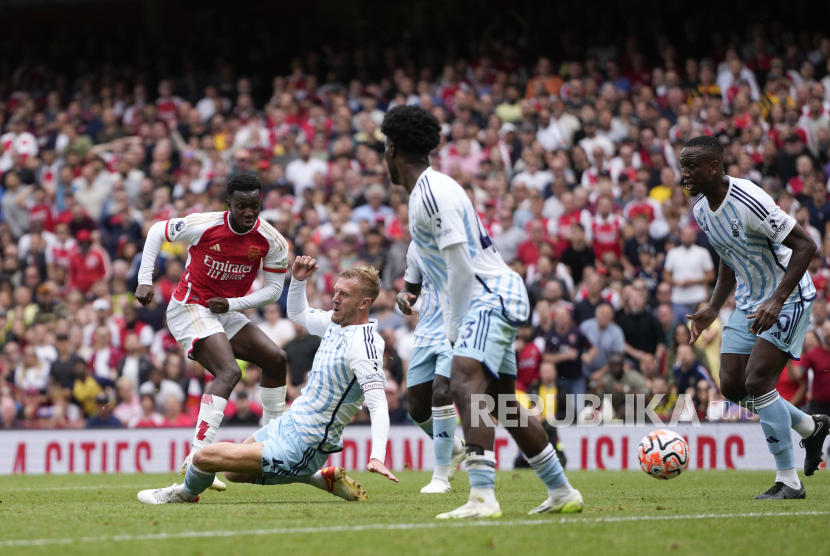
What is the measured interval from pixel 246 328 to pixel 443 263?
391cm

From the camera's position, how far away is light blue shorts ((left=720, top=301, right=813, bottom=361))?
7.88 meters

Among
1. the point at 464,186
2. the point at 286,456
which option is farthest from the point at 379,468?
the point at 464,186

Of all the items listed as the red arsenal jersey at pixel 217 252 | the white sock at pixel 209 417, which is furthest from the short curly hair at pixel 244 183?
the white sock at pixel 209 417

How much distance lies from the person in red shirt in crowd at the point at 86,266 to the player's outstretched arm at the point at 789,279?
530 inches

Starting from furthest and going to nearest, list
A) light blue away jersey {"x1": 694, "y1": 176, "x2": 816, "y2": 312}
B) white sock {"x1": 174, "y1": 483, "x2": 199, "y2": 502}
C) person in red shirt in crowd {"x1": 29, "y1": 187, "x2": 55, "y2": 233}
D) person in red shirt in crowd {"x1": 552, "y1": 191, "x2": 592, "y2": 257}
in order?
person in red shirt in crowd {"x1": 29, "y1": 187, "x2": 55, "y2": 233}, person in red shirt in crowd {"x1": 552, "y1": 191, "x2": 592, "y2": 257}, light blue away jersey {"x1": 694, "y1": 176, "x2": 816, "y2": 312}, white sock {"x1": 174, "y1": 483, "x2": 199, "y2": 502}

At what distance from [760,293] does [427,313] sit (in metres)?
2.73

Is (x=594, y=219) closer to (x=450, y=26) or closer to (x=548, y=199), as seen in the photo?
(x=548, y=199)

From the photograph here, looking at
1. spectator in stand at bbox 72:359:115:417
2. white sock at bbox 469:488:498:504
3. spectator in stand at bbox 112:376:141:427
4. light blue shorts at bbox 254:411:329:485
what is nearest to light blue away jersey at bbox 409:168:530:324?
white sock at bbox 469:488:498:504

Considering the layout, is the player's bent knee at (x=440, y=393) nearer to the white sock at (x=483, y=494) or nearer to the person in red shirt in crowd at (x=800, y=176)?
the white sock at (x=483, y=494)

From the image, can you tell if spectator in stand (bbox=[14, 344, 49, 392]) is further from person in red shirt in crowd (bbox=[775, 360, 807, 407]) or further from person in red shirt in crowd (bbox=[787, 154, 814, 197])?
person in red shirt in crowd (bbox=[787, 154, 814, 197])

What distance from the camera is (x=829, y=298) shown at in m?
13.9

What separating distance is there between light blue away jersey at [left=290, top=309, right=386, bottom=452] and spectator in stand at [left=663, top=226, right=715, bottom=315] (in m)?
8.51

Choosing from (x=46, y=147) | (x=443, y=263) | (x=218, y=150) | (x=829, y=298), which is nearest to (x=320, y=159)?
(x=218, y=150)

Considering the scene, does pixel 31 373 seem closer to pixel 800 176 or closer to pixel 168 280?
pixel 168 280
